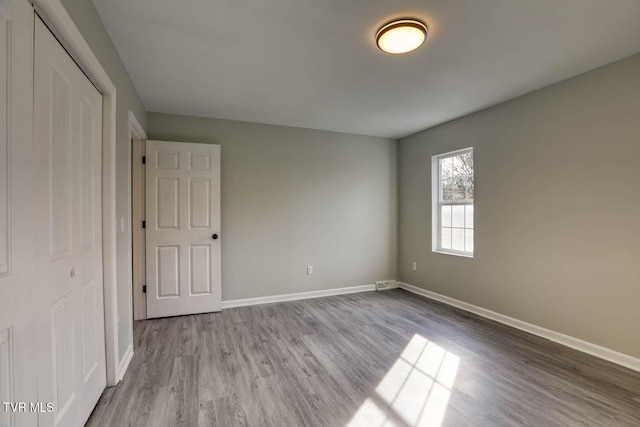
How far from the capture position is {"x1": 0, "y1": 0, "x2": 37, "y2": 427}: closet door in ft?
3.14

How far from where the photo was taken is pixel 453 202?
391cm

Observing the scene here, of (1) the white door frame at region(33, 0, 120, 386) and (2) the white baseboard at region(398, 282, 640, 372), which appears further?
(2) the white baseboard at region(398, 282, 640, 372)

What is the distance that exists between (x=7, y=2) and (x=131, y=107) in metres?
1.84

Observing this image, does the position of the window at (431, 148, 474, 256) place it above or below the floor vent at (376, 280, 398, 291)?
above

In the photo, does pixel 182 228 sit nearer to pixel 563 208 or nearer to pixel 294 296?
pixel 294 296

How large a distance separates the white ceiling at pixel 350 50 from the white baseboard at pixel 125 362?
234 cm

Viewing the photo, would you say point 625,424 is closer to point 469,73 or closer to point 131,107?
point 469,73

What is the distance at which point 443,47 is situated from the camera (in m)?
2.16

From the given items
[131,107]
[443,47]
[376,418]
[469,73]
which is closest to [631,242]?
[469,73]

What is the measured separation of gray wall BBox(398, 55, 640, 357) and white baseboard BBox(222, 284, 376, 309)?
134cm

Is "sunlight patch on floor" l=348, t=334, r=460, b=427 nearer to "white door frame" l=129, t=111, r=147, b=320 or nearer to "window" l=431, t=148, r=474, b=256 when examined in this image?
"window" l=431, t=148, r=474, b=256

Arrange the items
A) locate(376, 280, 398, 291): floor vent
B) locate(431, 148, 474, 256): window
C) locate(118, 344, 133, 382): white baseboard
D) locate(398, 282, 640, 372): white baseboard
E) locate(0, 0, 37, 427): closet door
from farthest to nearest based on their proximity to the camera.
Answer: locate(376, 280, 398, 291): floor vent
locate(431, 148, 474, 256): window
locate(398, 282, 640, 372): white baseboard
locate(118, 344, 133, 382): white baseboard
locate(0, 0, 37, 427): closet door

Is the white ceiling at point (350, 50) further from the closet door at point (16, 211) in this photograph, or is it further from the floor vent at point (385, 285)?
the floor vent at point (385, 285)

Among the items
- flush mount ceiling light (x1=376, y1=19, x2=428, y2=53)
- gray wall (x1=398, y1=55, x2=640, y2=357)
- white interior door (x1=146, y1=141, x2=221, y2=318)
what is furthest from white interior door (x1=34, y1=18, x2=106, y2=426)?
gray wall (x1=398, y1=55, x2=640, y2=357)
